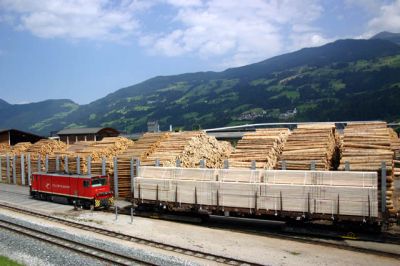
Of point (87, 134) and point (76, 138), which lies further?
point (76, 138)

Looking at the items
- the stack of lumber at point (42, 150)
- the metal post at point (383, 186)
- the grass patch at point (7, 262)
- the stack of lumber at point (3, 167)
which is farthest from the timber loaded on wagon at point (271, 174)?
the stack of lumber at point (3, 167)

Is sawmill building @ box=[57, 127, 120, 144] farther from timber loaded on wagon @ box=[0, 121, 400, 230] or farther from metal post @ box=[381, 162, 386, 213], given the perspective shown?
metal post @ box=[381, 162, 386, 213]

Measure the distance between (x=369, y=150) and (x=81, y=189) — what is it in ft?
65.0

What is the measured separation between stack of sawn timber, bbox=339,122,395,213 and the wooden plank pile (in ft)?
4.34

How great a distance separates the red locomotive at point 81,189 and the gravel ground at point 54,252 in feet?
20.1

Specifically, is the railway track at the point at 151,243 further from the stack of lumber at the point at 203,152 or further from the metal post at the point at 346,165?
the stack of lumber at the point at 203,152

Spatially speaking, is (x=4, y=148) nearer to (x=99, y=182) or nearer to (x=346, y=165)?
(x=99, y=182)

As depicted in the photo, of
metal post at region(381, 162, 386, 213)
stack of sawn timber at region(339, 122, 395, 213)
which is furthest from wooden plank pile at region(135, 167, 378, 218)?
stack of sawn timber at region(339, 122, 395, 213)

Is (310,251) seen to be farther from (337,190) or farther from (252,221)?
(252,221)

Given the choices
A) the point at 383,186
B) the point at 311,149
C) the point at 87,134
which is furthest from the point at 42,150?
the point at 383,186

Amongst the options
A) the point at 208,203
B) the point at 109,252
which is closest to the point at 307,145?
the point at 208,203

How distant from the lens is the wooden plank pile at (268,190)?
1767cm

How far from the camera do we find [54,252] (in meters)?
17.8

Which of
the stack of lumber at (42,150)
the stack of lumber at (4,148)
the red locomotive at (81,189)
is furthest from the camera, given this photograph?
the stack of lumber at (4,148)
